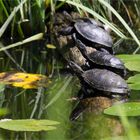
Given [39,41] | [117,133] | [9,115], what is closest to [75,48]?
[39,41]

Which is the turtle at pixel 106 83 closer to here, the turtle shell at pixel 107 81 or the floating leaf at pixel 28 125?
the turtle shell at pixel 107 81

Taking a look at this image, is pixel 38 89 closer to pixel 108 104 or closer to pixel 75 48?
pixel 108 104

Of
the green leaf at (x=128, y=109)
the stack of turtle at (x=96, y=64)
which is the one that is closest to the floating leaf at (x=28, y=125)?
the green leaf at (x=128, y=109)

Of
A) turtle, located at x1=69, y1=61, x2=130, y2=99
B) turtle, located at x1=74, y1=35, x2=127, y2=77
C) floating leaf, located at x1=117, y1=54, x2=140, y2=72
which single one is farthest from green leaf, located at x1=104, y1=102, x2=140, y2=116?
floating leaf, located at x1=117, y1=54, x2=140, y2=72

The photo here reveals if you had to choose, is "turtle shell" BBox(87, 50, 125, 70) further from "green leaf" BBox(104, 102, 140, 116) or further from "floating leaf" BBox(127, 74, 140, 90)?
"green leaf" BBox(104, 102, 140, 116)

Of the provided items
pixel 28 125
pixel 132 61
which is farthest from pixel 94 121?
pixel 132 61
